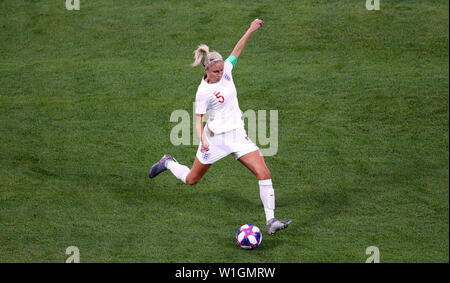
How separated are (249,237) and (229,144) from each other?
1201 millimetres

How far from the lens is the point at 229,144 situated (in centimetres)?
842

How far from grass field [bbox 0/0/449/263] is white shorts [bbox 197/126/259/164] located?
1024 millimetres

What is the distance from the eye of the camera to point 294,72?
13469 millimetres

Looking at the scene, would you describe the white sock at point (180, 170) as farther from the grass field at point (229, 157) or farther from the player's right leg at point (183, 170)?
the grass field at point (229, 157)

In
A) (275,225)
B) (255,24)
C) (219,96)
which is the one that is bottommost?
(275,225)

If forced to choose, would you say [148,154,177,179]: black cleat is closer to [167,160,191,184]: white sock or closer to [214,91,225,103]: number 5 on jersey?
[167,160,191,184]: white sock

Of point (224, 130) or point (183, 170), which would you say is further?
point (183, 170)

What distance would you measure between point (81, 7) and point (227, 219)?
8.77 metres

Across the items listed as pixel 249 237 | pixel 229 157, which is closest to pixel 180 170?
pixel 249 237

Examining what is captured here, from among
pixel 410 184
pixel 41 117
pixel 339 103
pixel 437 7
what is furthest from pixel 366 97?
pixel 41 117

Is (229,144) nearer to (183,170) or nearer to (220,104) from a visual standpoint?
(220,104)

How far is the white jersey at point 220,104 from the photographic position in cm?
832

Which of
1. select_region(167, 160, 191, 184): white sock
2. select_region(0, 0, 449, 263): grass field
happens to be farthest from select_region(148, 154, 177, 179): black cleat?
select_region(0, 0, 449, 263): grass field

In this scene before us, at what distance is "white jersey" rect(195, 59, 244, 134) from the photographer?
27.3 ft
